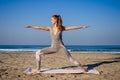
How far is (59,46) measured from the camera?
260 inches

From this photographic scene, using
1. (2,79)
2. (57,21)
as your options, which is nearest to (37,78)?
(2,79)

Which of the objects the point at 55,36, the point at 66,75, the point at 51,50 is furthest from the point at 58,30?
the point at 66,75

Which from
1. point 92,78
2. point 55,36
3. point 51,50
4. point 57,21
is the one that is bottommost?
point 92,78

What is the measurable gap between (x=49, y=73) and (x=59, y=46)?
3.54 feet

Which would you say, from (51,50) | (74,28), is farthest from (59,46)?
(74,28)

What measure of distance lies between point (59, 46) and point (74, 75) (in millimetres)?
1147

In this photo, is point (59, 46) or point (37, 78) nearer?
point (37, 78)

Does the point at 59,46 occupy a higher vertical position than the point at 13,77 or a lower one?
higher

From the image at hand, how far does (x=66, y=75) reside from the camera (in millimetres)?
6551

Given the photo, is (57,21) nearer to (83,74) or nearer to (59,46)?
(59,46)

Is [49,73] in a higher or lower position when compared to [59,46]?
lower

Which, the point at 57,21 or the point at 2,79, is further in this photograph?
the point at 57,21

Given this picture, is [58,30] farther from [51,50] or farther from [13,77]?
[13,77]

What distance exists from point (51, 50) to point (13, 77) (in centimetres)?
157
